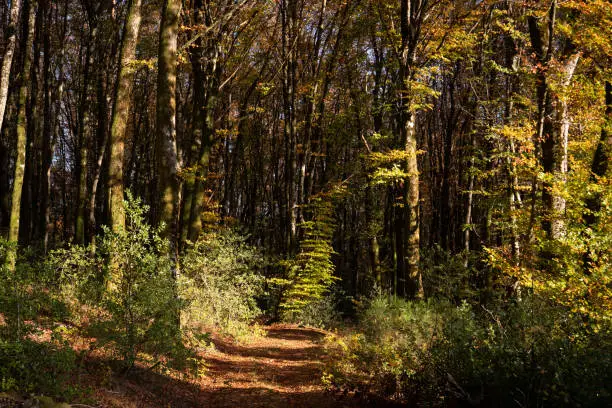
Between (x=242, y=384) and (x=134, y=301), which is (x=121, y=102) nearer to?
(x=134, y=301)

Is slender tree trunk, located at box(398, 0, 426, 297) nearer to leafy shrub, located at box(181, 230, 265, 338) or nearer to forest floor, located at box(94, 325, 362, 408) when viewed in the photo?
forest floor, located at box(94, 325, 362, 408)

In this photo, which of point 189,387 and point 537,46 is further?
point 537,46

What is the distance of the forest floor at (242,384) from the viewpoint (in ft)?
22.6

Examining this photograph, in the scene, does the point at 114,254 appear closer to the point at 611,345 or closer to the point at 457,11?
the point at 611,345

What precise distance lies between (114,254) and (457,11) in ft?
48.3

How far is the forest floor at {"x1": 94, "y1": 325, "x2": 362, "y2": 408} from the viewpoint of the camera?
6902 mm

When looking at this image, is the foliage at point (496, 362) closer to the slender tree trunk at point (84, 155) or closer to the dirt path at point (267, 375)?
the dirt path at point (267, 375)

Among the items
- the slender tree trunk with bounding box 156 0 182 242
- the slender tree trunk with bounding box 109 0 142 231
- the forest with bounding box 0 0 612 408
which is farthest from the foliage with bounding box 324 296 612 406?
the slender tree trunk with bounding box 109 0 142 231

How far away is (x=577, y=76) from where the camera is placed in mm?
13203

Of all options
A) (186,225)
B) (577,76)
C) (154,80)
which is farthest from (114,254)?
(154,80)

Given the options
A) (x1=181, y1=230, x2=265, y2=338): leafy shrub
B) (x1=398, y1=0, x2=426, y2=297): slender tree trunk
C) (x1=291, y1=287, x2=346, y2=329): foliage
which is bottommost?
(x1=291, y1=287, x2=346, y2=329): foliage

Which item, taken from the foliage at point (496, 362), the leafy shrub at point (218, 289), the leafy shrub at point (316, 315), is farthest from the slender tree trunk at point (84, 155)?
the foliage at point (496, 362)

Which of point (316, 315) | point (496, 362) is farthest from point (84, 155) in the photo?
point (496, 362)

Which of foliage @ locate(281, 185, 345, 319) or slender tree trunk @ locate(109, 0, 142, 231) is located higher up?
slender tree trunk @ locate(109, 0, 142, 231)
